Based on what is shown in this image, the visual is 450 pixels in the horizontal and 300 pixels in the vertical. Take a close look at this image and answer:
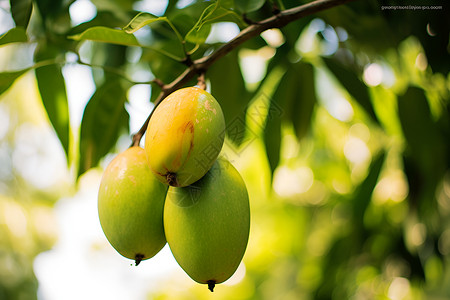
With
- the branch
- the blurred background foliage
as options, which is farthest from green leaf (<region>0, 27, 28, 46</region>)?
the branch

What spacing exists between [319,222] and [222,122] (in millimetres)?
1975

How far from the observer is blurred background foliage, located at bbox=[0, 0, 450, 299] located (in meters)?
0.97

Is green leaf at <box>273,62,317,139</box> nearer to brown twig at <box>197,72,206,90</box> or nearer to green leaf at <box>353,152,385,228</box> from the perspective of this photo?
green leaf at <box>353,152,385,228</box>

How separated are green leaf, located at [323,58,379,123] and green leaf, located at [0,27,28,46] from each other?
722 millimetres

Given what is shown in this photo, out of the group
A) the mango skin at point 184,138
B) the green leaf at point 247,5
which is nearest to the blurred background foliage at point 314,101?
the green leaf at point 247,5

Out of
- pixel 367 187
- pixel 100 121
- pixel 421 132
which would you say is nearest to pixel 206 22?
pixel 100 121

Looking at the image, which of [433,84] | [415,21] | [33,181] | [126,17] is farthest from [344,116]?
[33,181]

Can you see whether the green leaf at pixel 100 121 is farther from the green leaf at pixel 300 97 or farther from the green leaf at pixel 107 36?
the green leaf at pixel 300 97

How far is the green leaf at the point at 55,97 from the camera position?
98 cm

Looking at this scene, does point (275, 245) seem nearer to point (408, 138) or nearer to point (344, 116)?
point (344, 116)

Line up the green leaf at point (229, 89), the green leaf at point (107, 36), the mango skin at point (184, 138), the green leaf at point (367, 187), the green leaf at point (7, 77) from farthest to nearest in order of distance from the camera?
the green leaf at point (367, 187) → the green leaf at point (229, 89) → the green leaf at point (7, 77) → the green leaf at point (107, 36) → the mango skin at point (184, 138)

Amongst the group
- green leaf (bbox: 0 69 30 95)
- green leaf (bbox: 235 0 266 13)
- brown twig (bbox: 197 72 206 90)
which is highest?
green leaf (bbox: 235 0 266 13)

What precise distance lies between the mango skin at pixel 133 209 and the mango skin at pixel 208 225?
1.4 inches

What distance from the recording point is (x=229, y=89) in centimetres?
105
